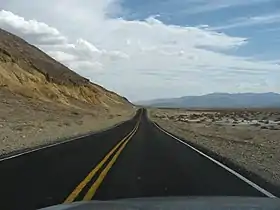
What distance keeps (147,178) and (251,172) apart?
10.7 ft

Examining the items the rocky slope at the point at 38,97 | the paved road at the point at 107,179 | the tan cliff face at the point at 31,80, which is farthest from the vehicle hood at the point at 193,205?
the tan cliff face at the point at 31,80

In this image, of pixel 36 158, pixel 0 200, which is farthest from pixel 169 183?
pixel 36 158

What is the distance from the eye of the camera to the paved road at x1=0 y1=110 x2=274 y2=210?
9.98 m

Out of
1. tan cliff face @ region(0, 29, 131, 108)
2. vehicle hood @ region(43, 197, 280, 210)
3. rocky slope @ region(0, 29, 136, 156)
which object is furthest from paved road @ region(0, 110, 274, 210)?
tan cliff face @ region(0, 29, 131, 108)

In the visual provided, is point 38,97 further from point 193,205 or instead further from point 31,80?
point 193,205

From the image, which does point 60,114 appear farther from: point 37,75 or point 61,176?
point 61,176

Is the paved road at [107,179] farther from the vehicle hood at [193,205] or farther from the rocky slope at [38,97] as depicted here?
the rocky slope at [38,97]

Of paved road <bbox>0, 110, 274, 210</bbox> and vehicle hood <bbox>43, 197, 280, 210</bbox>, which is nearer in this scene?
vehicle hood <bbox>43, 197, 280, 210</bbox>

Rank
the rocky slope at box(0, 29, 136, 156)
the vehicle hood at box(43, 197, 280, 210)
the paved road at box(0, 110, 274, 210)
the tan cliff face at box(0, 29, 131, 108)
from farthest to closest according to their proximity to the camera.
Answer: the tan cliff face at box(0, 29, 131, 108), the rocky slope at box(0, 29, 136, 156), the paved road at box(0, 110, 274, 210), the vehicle hood at box(43, 197, 280, 210)

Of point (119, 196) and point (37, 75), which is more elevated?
point (37, 75)

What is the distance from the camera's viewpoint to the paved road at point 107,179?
998 cm

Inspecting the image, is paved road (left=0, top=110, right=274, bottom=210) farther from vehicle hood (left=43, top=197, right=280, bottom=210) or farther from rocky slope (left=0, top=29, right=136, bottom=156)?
rocky slope (left=0, top=29, right=136, bottom=156)

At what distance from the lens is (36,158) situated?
18.0 metres

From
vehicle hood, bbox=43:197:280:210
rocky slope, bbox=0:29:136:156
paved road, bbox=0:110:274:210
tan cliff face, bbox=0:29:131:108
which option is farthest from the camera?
tan cliff face, bbox=0:29:131:108
